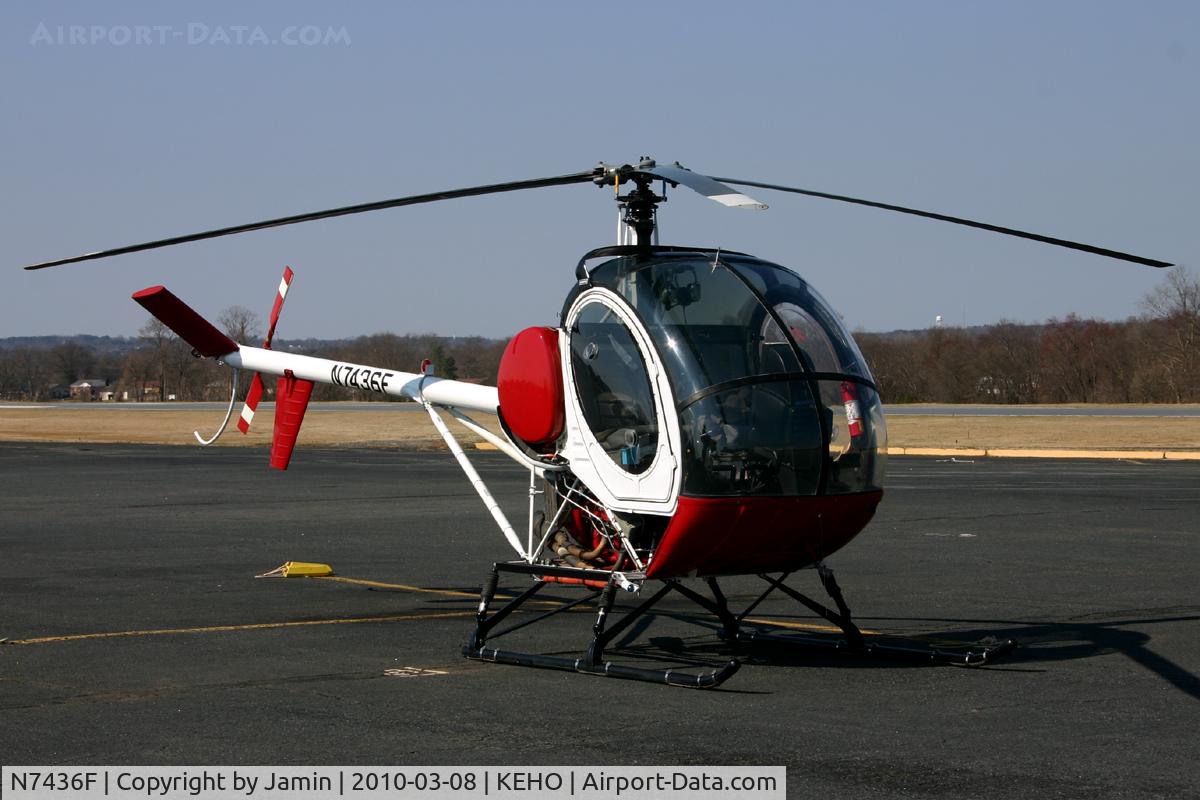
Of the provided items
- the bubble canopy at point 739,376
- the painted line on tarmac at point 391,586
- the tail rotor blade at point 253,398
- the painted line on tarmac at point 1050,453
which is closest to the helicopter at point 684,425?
the bubble canopy at point 739,376

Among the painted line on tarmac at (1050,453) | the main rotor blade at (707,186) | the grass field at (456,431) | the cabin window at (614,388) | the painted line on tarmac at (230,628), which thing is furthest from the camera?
the grass field at (456,431)

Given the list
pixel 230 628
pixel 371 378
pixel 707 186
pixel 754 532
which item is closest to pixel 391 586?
pixel 371 378

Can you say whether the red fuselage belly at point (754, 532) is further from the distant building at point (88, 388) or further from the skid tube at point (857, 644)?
the distant building at point (88, 388)

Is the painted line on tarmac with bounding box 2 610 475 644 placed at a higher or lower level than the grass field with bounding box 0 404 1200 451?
lower

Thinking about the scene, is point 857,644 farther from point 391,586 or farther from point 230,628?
point 391,586

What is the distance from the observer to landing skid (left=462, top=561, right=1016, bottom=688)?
895 cm

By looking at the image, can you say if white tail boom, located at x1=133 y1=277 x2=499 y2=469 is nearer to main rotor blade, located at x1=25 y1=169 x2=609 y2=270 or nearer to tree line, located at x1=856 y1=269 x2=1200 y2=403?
main rotor blade, located at x1=25 y1=169 x2=609 y2=270

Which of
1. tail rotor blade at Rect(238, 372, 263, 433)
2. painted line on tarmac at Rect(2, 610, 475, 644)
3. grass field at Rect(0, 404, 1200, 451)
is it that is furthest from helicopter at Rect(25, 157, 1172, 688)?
grass field at Rect(0, 404, 1200, 451)

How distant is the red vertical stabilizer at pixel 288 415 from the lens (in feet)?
43.8

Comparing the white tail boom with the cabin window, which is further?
the white tail boom

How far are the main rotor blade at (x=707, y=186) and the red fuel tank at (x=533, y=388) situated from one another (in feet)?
5.22

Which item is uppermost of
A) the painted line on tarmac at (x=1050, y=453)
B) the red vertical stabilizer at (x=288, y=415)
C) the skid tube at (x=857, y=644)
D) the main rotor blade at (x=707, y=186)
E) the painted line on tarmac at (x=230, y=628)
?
the main rotor blade at (x=707, y=186)

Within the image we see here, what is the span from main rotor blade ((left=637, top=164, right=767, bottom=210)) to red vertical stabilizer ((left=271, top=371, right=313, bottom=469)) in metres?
5.49

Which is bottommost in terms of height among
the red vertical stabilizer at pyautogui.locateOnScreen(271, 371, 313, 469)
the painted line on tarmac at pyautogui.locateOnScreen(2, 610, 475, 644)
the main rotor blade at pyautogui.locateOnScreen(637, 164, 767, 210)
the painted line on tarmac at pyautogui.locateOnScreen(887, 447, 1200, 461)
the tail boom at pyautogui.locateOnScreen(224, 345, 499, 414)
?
the painted line on tarmac at pyautogui.locateOnScreen(2, 610, 475, 644)
